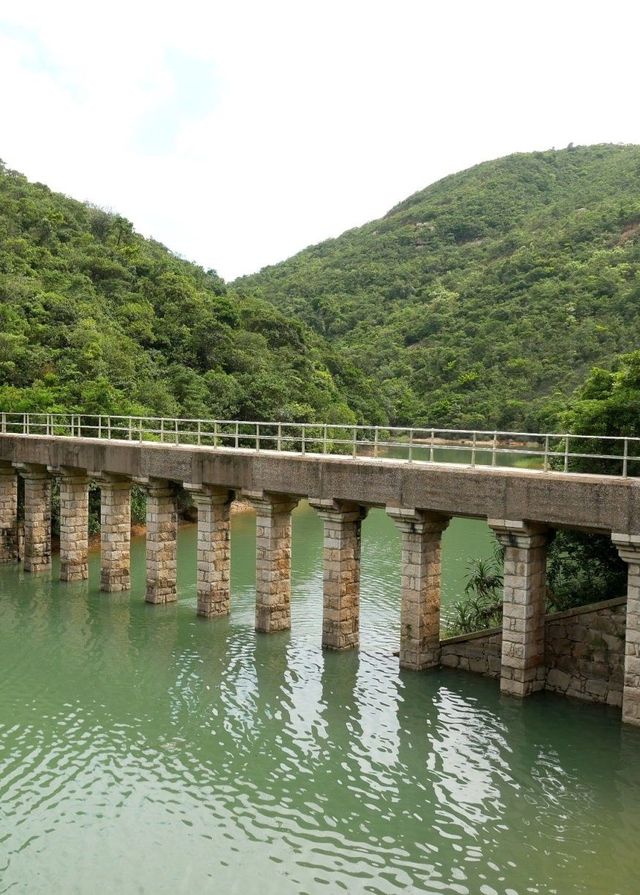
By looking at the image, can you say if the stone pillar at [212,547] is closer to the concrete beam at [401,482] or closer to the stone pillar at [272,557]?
the concrete beam at [401,482]

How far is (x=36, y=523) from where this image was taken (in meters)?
36.7

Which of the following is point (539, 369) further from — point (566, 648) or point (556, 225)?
point (566, 648)

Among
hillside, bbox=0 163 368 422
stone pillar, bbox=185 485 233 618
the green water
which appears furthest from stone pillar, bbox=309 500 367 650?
hillside, bbox=0 163 368 422

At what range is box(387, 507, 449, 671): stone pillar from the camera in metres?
23.1

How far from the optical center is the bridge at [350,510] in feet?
65.6

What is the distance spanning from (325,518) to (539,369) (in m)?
58.4

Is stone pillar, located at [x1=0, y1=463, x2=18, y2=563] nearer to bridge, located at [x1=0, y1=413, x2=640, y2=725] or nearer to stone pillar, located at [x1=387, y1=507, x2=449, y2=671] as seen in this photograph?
bridge, located at [x1=0, y1=413, x2=640, y2=725]

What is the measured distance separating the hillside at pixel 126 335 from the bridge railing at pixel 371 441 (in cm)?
238

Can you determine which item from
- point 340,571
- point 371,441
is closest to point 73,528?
point 340,571

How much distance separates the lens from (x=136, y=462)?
3077 centimetres

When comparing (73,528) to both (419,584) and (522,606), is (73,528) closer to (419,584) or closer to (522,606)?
(419,584)

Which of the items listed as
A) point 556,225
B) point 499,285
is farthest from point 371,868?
point 556,225

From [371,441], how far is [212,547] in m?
7.98

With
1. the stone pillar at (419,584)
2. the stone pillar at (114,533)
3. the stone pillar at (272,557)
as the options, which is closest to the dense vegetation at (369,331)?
the stone pillar at (419,584)
